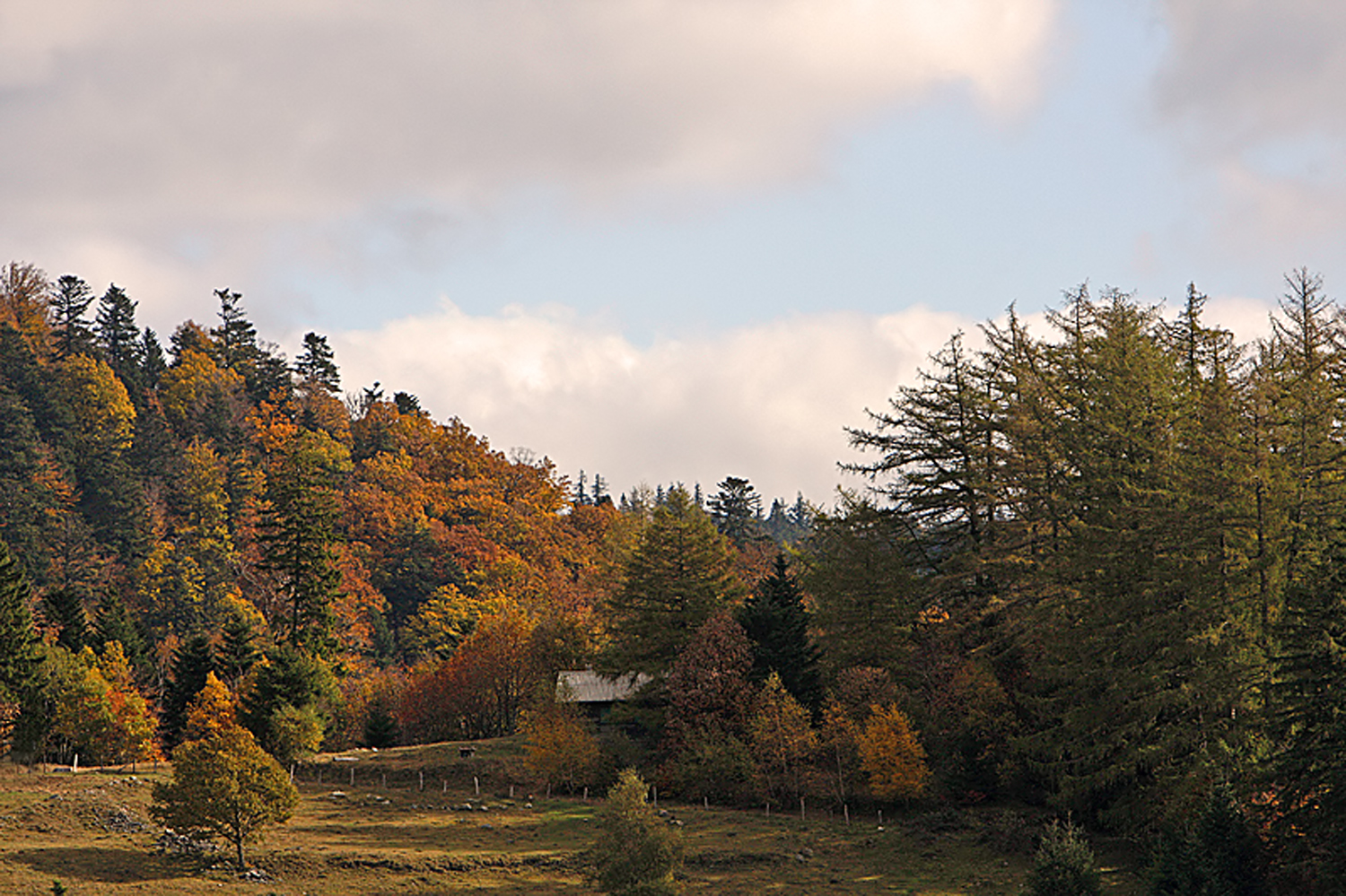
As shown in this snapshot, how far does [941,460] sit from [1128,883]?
23818 millimetres

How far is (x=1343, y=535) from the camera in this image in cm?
3712

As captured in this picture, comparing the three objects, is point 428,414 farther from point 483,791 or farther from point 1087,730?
point 1087,730

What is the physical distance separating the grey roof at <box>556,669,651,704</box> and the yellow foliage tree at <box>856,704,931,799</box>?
679 inches

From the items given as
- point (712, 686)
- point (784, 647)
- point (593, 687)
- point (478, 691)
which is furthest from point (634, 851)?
point (478, 691)

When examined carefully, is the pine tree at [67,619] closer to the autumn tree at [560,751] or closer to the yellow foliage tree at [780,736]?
the autumn tree at [560,751]

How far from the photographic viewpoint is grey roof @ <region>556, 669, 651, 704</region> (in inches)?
2650

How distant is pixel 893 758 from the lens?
2062 inches

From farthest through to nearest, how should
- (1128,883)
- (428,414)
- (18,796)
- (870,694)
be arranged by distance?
(428,414) → (870,694) → (18,796) → (1128,883)

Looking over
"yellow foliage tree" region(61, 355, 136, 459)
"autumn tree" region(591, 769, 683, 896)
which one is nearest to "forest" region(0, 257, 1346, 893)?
"autumn tree" region(591, 769, 683, 896)

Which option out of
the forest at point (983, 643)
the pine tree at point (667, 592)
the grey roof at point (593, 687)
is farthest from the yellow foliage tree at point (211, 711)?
the pine tree at point (667, 592)

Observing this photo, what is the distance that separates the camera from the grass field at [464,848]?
42594 mm

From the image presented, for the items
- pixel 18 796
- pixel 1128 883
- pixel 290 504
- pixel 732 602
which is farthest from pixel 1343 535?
pixel 290 504

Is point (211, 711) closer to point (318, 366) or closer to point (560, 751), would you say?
point (560, 751)

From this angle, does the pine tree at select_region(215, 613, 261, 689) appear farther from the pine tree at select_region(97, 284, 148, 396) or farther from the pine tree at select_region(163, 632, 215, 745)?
the pine tree at select_region(97, 284, 148, 396)
